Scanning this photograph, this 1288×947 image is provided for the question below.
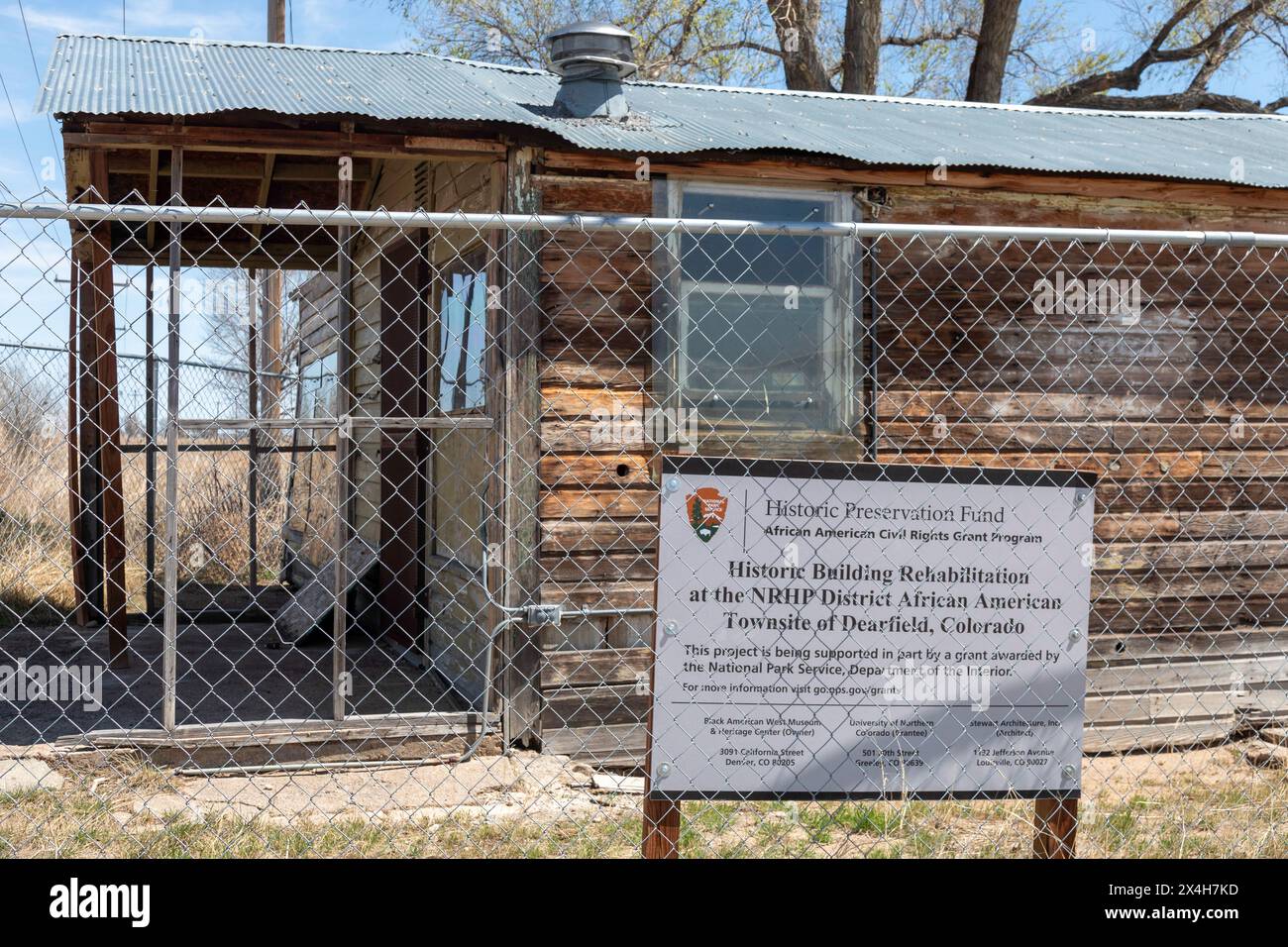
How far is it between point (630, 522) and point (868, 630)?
3.06 metres

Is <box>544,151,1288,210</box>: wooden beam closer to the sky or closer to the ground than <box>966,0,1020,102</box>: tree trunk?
closer to the ground

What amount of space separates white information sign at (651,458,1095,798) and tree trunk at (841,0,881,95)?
1435 centimetres

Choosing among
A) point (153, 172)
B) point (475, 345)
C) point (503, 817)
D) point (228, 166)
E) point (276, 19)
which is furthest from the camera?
point (276, 19)

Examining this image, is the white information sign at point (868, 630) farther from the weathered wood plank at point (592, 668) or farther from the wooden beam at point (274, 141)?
the wooden beam at point (274, 141)

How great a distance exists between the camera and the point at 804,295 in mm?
7012

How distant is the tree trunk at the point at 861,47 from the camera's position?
17.0 meters

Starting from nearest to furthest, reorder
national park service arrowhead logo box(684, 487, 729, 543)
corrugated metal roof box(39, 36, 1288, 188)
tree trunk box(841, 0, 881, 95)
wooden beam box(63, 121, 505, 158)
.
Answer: national park service arrowhead logo box(684, 487, 729, 543), wooden beam box(63, 121, 505, 158), corrugated metal roof box(39, 36, 1288, 188), tree trunk box(841, 0, 881, 95)

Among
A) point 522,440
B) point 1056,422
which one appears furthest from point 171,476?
point 1056,422

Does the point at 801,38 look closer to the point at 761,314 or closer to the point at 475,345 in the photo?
the point at 761,314

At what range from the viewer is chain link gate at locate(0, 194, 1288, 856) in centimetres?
554

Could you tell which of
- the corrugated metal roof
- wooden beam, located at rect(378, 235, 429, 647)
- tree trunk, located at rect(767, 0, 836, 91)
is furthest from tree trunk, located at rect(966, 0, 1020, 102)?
wooden beam, located at rect(378, 235, 429, 647)

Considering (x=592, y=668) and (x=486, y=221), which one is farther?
(x=592, y=668)

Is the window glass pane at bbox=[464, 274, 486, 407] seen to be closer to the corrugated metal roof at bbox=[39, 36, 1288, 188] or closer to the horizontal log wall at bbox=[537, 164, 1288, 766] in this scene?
the horizontal log wall at bbox=[537, 164, 1288, 766]

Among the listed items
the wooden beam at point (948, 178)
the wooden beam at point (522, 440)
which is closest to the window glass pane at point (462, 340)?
the wooden beam at point (522, 440)
